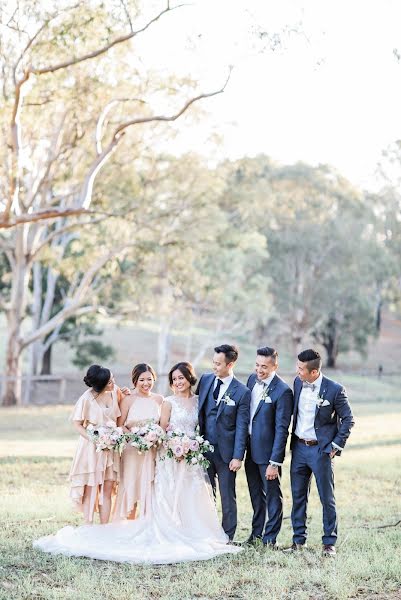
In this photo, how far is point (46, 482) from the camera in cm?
1341

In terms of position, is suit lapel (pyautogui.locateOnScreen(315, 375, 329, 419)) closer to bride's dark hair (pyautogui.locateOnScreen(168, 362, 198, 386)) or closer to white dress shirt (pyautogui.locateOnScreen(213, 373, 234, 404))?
white dress shirt (pyautogui.locateOnScreen(213, 373, 234, 404))

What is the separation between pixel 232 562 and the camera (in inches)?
293

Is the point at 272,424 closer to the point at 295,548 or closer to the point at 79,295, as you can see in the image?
the point at 295,548

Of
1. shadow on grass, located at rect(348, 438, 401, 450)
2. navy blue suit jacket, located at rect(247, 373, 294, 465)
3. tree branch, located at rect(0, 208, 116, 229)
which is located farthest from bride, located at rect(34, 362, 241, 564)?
shadow on grass, located at rect(348, 438, 401, 450)

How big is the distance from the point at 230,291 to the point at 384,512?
27.9 meters

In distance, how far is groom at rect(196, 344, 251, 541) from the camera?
8.20 m

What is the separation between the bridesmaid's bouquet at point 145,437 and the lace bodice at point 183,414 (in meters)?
0.20

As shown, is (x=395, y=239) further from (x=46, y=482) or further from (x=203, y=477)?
(x=203, y=477)

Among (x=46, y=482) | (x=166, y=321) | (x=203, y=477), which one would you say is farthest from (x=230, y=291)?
(x=203, y=477)

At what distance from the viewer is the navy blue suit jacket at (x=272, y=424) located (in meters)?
8.08

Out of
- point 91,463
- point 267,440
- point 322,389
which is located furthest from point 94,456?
point 322,389

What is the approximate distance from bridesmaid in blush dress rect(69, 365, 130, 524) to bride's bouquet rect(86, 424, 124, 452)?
2.6 inches

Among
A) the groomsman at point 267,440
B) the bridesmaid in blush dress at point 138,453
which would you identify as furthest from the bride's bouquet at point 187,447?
the groomsman at point 267,440

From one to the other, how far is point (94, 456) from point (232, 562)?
5.87 ft
